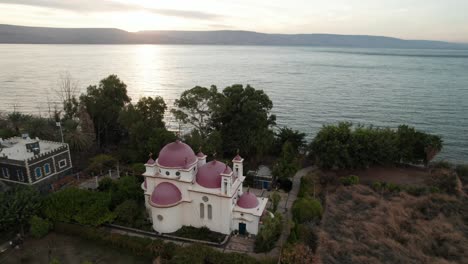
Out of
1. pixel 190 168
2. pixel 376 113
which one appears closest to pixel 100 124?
pixel 190 168

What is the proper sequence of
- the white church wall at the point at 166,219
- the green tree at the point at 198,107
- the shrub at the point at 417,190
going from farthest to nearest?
1. the green tree at the point at 198,107
2. the shrub at the point at 417,190
3. the white church wall at the point at 166,219

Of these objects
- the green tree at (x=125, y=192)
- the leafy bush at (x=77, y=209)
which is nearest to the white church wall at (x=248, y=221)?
the green tree at (x=125, y=192)

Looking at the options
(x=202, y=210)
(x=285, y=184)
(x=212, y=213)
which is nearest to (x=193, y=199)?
(x=202, y=210)

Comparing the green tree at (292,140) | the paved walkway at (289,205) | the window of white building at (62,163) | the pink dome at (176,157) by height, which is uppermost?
the pink dome at (176,157)

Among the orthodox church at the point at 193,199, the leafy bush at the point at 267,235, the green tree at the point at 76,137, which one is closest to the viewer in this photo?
the leafy bush at the point at 267,235

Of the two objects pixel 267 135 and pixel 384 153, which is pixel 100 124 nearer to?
pixel 267 135

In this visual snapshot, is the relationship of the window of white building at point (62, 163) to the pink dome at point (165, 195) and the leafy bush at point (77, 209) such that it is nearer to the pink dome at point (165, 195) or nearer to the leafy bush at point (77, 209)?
the leafy bush at point (77, 209)
